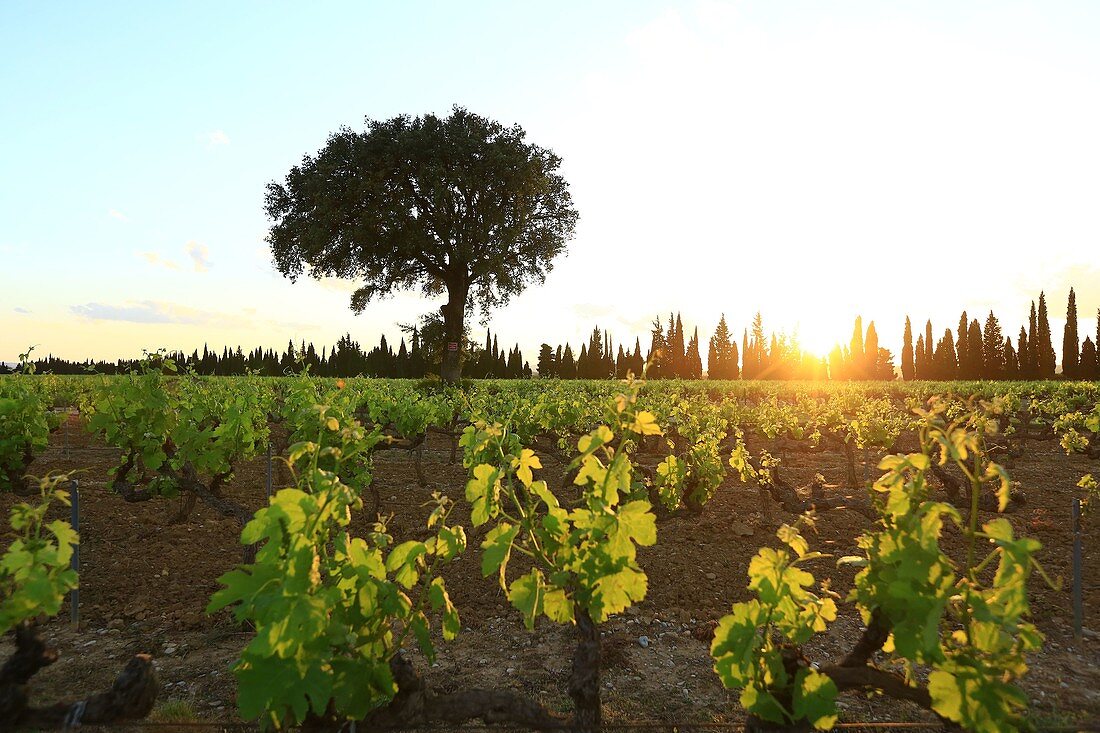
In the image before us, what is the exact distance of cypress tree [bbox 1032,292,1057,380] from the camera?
52.4 metres

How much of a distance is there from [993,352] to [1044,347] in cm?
376

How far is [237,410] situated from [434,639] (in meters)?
3.86

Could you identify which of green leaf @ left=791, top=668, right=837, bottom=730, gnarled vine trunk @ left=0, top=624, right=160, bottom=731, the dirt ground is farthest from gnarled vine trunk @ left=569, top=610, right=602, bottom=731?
gnarled vine trunk @ left=0, top=624, right=160, bottom=731

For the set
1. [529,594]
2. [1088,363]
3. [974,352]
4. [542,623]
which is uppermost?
[974,352]

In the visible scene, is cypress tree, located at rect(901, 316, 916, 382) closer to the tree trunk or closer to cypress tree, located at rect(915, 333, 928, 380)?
cypress tree, located at rect(915, 333, 928, 380)

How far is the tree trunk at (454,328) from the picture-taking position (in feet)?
95.8

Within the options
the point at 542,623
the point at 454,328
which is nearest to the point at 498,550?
the point at 542,623

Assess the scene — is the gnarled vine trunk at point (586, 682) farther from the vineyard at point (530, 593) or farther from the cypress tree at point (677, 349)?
the cypress tree at point (677, 349)

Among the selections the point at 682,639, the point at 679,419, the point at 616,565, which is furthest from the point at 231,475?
the point at 679,419

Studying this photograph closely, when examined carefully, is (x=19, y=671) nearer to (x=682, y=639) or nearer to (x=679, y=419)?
(x=682, y=639)

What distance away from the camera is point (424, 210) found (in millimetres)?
29312

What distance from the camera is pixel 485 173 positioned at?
28.9 meters

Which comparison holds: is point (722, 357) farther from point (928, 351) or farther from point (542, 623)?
point (542, 623)

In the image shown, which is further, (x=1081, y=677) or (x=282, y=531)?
(x=1081, y=677)
